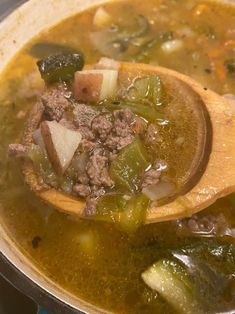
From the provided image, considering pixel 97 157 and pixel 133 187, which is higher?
pixel 97 157

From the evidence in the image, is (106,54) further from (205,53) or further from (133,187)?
(133,187)

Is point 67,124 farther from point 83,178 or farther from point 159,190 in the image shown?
point 159,190

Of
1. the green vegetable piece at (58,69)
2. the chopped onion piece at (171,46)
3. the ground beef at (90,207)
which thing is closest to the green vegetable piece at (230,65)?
the chopped onion piece at (171,46)

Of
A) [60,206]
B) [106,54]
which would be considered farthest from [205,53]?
[60,206]

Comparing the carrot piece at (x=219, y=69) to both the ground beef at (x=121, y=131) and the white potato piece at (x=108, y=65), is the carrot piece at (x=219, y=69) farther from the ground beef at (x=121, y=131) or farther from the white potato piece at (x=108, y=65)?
the ground beef at (x=121, y=131)

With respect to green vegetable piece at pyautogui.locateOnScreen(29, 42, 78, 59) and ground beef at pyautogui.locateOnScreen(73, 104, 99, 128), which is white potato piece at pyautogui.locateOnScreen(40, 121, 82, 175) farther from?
green vegetable piece at pyautogui.locateOnScreen(29, 42, 78, 59)
